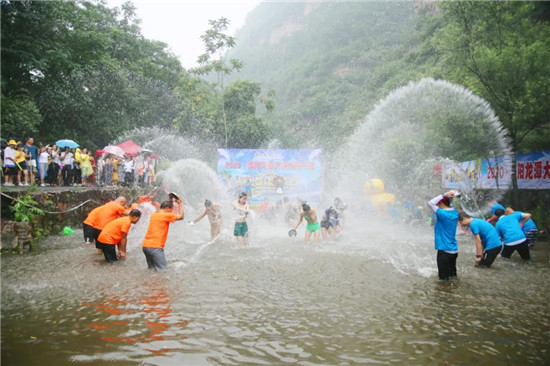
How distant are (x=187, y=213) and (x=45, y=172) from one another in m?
8.40

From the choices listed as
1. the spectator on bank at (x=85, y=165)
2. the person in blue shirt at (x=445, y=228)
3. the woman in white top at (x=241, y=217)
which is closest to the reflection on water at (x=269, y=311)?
the person in blue shirt at (x=445, y=228)

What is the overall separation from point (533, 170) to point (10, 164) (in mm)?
16969

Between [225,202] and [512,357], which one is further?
[225,202]

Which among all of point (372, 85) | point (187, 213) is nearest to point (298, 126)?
point (372, 85)

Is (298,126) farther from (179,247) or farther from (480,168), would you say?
(179,247)

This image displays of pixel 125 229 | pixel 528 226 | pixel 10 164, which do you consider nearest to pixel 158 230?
pixel 125 229

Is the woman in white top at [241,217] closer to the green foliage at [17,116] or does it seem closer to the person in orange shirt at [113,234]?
the person in orange shirt at [113,234]

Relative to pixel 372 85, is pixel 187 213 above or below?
below

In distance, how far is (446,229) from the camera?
7.04 meters

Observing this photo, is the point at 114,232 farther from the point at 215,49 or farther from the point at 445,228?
the point at 215,49

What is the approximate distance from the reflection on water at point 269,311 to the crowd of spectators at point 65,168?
18.1ft

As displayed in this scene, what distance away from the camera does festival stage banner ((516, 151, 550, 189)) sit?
12967 millimetres

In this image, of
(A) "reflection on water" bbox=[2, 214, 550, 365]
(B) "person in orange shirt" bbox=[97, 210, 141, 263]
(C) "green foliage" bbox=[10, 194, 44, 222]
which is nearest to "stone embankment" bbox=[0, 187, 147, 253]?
(C) "green foliage" bbox=[10, 194, 44, 222]

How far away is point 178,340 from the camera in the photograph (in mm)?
4566
